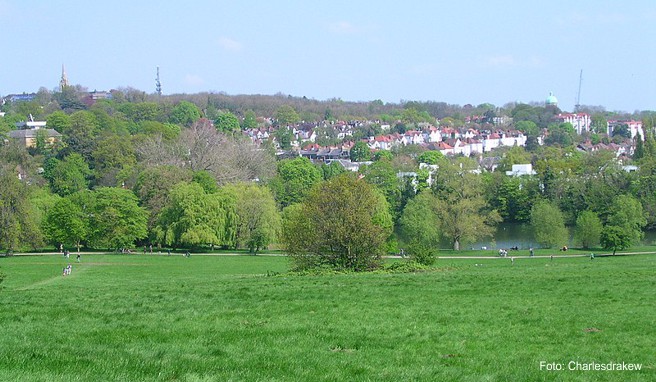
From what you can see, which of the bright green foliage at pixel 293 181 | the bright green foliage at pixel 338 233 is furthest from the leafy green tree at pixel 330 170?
the bright green foliage at pixel 338 233

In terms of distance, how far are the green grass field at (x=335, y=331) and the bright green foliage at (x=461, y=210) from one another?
1845 inches

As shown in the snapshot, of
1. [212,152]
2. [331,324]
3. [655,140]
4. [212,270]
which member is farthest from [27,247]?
[655,140]

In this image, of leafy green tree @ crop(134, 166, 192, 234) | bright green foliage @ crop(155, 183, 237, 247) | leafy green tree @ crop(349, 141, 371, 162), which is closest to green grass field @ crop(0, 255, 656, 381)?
bright green foliage @ crop(155, 183, 237, 247)

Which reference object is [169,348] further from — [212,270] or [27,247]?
[27,247]

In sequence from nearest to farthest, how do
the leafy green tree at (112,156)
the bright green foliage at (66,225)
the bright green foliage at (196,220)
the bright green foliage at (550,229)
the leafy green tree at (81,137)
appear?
the bright green foliage at (66,225) < the bright green foliage at (196,220) < the bright green foliage at (550,229) < the leafy green tree at (112,156) < the leafy green tree at (81,137)

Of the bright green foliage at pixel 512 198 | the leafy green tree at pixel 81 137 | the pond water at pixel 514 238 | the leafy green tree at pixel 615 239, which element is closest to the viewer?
the leafy green tree at pixel 615 239

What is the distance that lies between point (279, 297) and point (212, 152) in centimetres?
7856

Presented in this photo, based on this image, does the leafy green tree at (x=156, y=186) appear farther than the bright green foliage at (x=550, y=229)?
Yes

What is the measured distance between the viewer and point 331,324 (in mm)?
17562

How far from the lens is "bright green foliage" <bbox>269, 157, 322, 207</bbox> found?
338 feet

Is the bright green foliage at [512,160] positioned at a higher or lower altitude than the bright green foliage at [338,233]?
lower

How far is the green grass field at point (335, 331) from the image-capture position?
12695mm

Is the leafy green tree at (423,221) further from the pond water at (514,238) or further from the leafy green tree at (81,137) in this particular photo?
the leafy green tree at (81,137)

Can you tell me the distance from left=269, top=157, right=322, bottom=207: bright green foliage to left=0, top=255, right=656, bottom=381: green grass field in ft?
246
